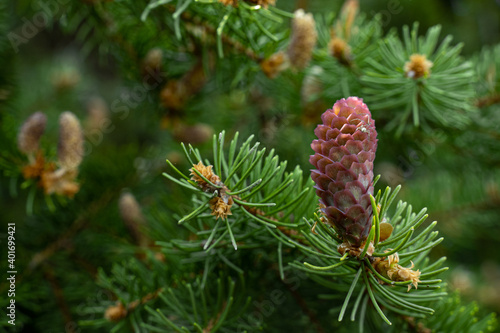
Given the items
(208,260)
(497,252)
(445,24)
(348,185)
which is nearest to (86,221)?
(208,260)

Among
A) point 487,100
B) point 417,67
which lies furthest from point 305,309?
point 487,100

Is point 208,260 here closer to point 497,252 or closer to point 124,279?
point 124,279

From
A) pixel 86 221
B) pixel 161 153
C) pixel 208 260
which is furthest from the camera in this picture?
pixel 161 153

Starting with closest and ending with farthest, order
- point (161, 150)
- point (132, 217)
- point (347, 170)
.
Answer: point (347, 170) < point (132, 217) < point (161, 150)

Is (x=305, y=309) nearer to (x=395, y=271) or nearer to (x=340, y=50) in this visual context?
(x=395, y=271)

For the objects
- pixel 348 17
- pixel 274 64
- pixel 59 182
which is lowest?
pixel 59 182

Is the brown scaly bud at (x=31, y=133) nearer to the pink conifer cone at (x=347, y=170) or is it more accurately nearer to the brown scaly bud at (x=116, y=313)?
the brown scaly bud at (x=116, y=313)

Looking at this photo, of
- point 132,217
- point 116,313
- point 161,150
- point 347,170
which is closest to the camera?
point 347,170

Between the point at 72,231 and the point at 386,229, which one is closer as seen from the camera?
the point at 386,229
